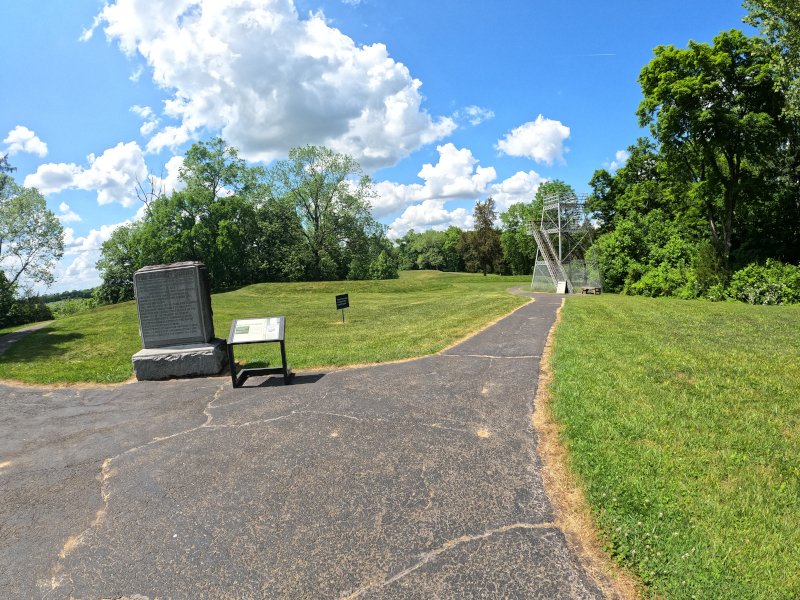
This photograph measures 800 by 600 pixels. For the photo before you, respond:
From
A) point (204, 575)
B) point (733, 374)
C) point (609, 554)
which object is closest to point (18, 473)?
point (204, 575)

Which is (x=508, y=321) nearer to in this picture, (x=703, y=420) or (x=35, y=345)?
(x=703, y=420)

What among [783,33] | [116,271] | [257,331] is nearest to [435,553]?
[257,331]

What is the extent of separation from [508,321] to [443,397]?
7.56 metres

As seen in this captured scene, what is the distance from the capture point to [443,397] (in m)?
6.29

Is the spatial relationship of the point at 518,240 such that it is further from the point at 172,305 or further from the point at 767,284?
the point at 172,305

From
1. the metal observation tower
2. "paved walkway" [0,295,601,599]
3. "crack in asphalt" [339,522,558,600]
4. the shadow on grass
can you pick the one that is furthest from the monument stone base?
the metal observation tower

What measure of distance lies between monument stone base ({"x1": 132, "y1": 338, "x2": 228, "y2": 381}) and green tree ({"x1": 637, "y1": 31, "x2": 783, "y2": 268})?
76.0 feet

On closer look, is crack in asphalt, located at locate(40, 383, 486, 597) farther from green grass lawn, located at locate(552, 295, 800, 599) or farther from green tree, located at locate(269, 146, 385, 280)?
green tree, located at locate(269, 146, 385, 280)

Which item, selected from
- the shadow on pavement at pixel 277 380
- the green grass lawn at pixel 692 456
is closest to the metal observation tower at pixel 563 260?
the green grass lawn at pixel 692 456

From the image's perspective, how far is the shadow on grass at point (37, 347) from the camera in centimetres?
1193

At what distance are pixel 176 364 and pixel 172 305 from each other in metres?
1.26

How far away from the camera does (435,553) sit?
9.91 feet

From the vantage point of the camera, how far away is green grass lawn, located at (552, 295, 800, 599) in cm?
272

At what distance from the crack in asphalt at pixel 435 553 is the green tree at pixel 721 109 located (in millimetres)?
23287
